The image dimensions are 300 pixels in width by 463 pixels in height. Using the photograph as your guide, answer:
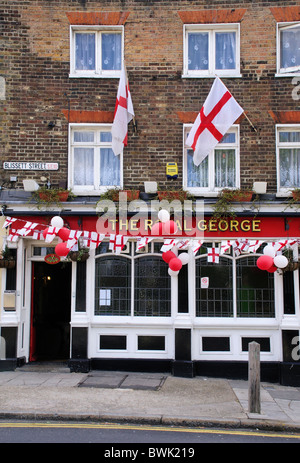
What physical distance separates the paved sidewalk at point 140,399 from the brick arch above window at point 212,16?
824 centimetres

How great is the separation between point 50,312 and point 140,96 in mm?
6249

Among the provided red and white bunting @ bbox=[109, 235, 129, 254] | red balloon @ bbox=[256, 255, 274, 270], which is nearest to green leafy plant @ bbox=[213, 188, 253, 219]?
red balloon @ bbox=[256, 255, 274, 270]

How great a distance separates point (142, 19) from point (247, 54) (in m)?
2.63

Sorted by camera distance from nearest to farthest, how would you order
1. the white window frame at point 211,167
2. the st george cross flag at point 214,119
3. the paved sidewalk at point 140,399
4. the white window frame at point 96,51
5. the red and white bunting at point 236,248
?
the paved sidewalk at point 140,399
the st george cross flag at point 214,119
the red and white bunting at point 236,248
the white window frame at point 211,167
the white window frame at point 96,51

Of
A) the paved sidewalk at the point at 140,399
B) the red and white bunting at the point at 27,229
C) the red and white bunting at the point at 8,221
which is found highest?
the red and white bunting at the point at 8,221

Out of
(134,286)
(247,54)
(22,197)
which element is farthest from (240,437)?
(247,54)

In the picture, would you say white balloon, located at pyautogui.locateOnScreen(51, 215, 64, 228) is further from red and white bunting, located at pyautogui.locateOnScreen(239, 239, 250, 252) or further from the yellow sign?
red and white bunting, located at pyautogui.locateOnScreen(239, 239, 250, 252)

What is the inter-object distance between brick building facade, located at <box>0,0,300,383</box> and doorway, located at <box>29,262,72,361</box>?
684 mm

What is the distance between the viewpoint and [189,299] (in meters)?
10.3

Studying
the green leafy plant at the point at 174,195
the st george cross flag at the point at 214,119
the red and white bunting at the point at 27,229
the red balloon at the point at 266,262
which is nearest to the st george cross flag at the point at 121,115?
the green leafy plant at the point at 174,195

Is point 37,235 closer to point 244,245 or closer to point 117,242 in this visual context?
point 117,242

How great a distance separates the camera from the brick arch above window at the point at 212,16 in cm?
1077

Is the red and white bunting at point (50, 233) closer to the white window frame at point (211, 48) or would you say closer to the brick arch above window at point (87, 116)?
the brick arch above window at point (87, 116)
